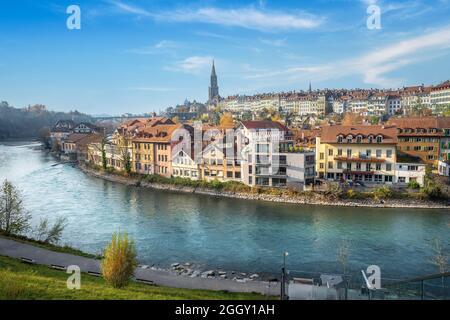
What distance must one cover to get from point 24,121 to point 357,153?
112 m

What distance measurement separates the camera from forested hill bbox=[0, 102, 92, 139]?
10469 centimetres

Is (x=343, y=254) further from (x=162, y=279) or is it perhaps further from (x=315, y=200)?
(x=315, y=200)

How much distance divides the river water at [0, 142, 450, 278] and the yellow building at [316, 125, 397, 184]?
17.3ft

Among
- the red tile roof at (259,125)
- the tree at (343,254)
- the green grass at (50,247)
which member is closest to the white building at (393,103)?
the red tile roof at (259,125)

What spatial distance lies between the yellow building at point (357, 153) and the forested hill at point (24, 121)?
88.4 meters

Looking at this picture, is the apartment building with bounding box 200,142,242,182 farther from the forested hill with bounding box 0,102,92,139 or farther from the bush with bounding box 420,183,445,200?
the forested hill with bounding box 0,102,92,139

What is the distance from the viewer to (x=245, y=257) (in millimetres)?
17031

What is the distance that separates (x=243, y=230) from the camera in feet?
68.9

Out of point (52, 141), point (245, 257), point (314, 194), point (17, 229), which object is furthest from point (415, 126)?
point (52, 141)

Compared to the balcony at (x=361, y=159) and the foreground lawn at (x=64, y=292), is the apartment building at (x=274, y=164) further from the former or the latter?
the foreground lawn at (x=64, y=292)

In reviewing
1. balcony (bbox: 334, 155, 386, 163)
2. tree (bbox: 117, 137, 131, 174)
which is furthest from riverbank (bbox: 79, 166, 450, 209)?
tree (bbox: 117, 137, 131, 174)

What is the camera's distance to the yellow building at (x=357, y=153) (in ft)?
97.4

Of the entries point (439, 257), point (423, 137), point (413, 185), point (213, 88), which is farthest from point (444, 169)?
point (213, 88)
